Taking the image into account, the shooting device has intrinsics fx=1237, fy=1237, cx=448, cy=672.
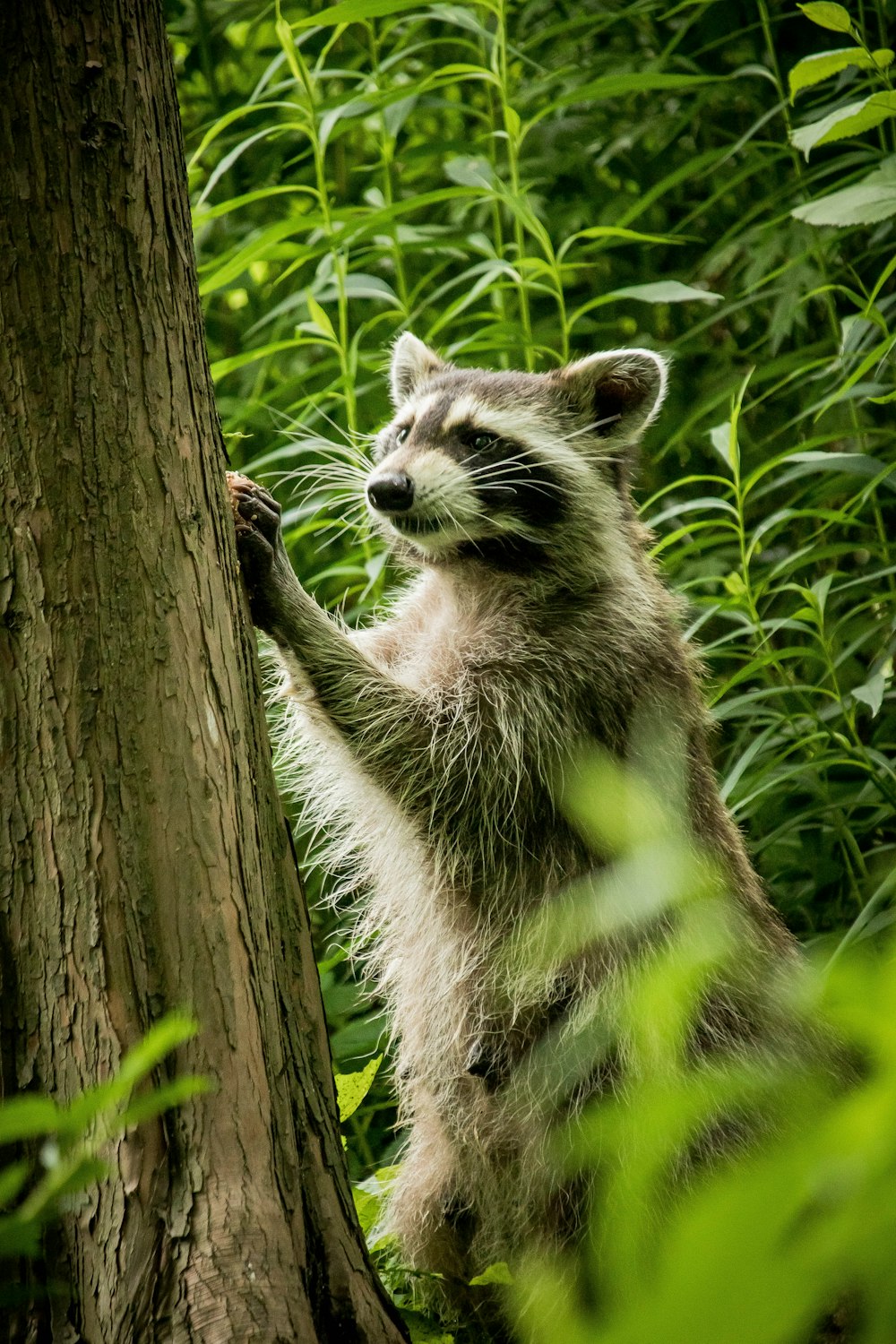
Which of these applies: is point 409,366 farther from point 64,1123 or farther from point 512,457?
point 64,1123

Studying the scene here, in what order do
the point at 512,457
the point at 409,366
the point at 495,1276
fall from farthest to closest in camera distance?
the point at 409,366 → the point at 512,457 → the point at 495,1276

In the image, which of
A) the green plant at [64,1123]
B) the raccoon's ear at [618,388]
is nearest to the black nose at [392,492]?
the raccoon's ear at [618,388]

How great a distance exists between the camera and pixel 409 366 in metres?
4.14

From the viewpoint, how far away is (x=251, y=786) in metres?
2.29

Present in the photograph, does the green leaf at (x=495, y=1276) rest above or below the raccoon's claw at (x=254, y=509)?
below

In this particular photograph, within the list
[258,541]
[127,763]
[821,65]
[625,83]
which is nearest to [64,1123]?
[127,763]

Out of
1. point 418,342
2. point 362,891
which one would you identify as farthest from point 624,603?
point 362,891

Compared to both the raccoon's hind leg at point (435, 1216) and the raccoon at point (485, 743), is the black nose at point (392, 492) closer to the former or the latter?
the raccoon at point (485, 743)

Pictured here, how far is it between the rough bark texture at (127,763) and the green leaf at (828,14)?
186 centimetres

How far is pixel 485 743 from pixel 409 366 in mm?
1449

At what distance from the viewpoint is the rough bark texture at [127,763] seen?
196 cm

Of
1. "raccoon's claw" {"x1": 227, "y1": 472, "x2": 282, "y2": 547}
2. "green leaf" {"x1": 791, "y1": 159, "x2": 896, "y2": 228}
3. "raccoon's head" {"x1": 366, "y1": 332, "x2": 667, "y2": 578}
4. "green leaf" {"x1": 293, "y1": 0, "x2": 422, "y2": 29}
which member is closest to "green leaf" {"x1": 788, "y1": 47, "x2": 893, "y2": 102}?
"green leaf" {"x1": 791, "y1": 159, "x2": 896, "y2": 228}

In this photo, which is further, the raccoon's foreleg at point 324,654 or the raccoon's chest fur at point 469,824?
the raccoon's chest fur at point 469,824

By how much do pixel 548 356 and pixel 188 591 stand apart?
3197 millimetres
